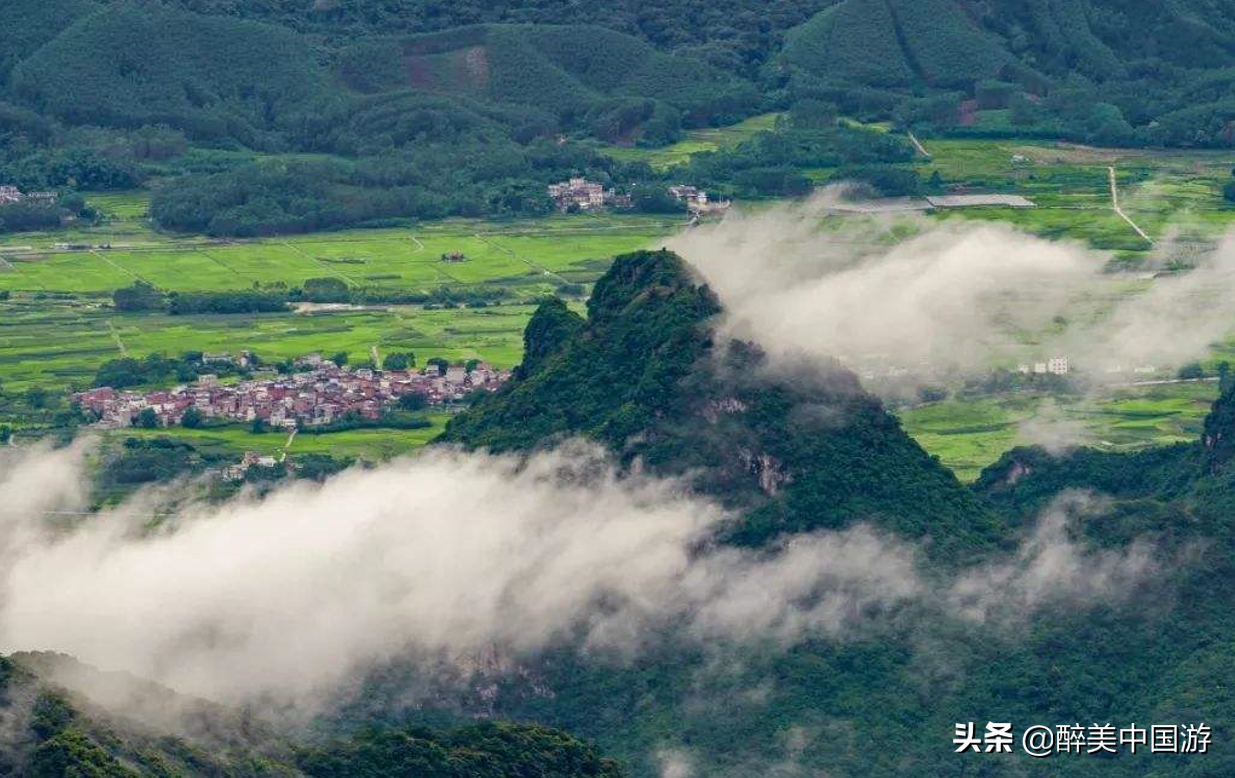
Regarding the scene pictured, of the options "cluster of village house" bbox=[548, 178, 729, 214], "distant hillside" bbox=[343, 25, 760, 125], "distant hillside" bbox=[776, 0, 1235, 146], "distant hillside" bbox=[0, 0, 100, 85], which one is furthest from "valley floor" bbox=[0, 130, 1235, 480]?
"distant hillside" bbox=[0, 0, 100, 85]

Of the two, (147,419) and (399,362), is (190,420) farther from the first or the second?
(399,362)

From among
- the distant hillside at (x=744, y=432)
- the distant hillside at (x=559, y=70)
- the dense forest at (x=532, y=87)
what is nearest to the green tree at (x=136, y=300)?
the dense forest at (x=532, y=87)

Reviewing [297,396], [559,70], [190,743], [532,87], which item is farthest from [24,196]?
[190,743]

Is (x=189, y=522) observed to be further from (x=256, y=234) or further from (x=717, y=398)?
(x=256, y=234)

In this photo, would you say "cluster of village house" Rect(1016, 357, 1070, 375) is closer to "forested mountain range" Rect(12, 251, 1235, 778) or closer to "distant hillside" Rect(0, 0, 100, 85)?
"forested mountain range" Rect(12, 251, 1235, 778)

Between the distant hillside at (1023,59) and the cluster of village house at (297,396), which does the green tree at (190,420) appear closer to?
the cluster of village house at (297,396)
